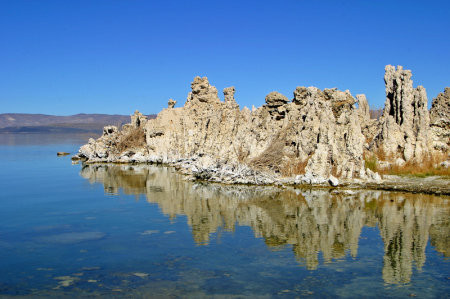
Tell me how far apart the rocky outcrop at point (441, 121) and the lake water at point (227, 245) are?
6371 mm

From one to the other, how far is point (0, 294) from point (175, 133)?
28.4 metres

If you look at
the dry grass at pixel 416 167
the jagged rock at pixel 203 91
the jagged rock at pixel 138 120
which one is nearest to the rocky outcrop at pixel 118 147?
the jagged rock at pixel 138 120

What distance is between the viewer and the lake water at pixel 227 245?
333 inches

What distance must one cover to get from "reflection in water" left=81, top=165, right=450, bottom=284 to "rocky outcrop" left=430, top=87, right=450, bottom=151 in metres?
6.39

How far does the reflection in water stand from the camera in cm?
1065

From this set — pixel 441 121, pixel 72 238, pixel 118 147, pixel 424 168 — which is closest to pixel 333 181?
pixel 424 168

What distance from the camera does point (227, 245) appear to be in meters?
11.4

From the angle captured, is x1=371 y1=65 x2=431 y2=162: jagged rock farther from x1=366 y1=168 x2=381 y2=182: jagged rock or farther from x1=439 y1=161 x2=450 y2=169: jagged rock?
x1=366 y1=168 x2=381 y2=182: jagged rock

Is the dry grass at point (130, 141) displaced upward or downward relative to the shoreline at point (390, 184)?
upward

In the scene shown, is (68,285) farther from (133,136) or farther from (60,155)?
(60,155)

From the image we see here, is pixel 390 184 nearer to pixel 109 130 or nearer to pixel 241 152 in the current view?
pixel 241 152

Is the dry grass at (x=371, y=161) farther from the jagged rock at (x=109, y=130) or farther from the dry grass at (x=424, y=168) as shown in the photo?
the jagged rock at (x=109, y=130)

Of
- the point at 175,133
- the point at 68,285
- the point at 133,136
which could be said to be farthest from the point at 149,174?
the point at 68,285

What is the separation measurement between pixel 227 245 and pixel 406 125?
14.3 m
